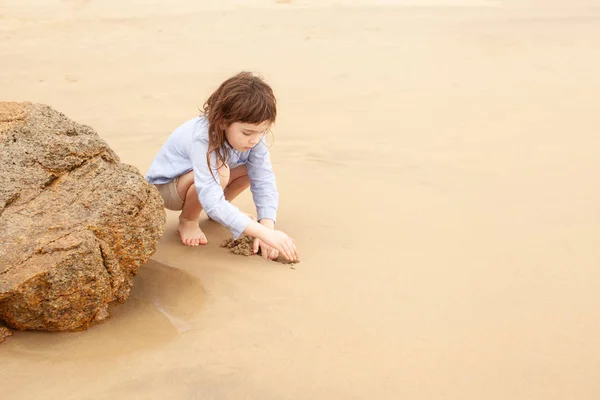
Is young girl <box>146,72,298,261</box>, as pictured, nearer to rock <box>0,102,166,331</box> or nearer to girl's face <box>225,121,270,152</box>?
girl's face <box>225,121,270,152</box>

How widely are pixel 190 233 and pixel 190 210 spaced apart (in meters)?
0.11

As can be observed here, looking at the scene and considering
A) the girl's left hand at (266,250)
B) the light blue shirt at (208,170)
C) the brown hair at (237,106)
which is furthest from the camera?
the girl's left hand at (266,250)

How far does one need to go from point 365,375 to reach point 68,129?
147 centimetres

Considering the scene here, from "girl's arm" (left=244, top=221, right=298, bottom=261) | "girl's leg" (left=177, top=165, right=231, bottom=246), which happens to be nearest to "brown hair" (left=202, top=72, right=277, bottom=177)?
"girl's leg" (left=177, top=165, right=231, bottom=246)

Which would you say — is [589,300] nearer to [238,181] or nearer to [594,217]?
[594,217]

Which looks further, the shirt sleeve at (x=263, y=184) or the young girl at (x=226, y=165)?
the shirt sleeve at (x=263, y=184)

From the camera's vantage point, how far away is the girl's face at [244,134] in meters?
2.96

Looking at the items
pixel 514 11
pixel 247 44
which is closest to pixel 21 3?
pixel 247 44

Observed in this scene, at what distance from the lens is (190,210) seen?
3.31m

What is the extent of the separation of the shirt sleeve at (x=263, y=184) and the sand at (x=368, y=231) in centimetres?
26

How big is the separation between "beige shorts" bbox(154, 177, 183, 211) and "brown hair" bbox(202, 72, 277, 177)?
36 cm

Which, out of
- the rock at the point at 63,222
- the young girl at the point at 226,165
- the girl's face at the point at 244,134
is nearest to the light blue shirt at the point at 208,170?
the young girl at the point at 226,165

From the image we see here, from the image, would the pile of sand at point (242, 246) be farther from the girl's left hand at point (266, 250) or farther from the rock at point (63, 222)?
the rock at point (63, 222)

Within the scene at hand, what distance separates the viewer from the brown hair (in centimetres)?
291
